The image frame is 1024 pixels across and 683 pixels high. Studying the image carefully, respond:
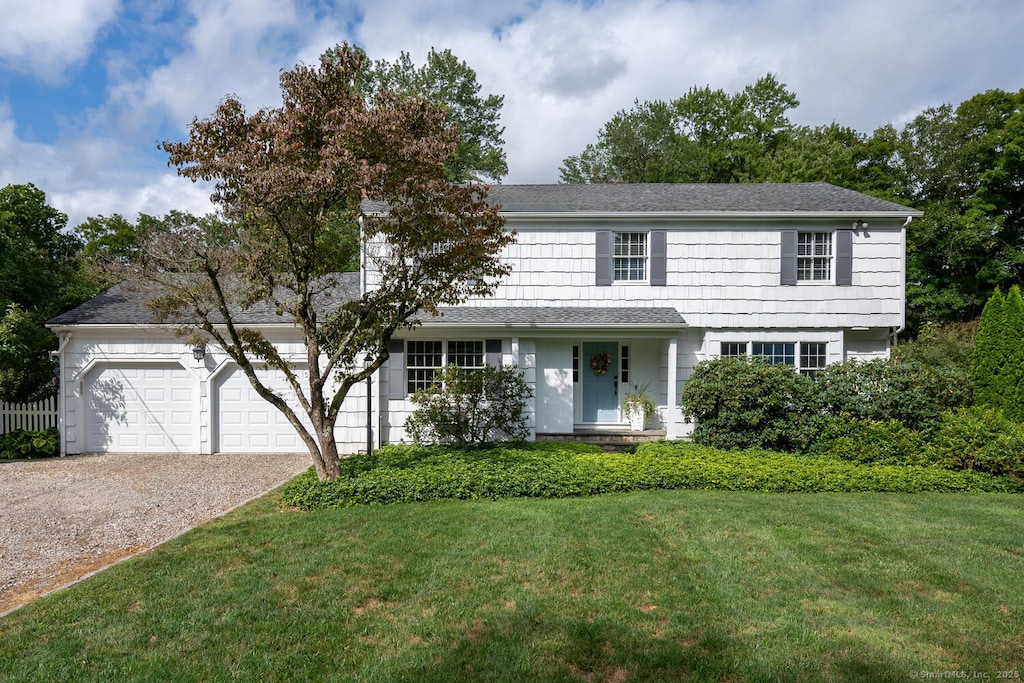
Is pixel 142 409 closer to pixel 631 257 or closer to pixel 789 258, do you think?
pixel 631 257

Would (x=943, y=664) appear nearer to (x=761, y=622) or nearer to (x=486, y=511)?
(x=761, y=622)

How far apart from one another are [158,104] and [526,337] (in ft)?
29.4

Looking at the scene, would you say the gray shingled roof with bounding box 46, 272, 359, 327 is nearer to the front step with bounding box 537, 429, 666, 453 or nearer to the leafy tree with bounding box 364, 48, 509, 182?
the front step with bounding box 537, 429, 666, 453

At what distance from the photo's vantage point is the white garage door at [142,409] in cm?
1092

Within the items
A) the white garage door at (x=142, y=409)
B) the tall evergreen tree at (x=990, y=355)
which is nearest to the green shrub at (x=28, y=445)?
the white garage door at (x=142, y=409)

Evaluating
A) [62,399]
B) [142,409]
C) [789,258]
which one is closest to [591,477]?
[789,258]

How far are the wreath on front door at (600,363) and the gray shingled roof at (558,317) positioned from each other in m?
1.29

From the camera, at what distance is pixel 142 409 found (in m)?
11.0

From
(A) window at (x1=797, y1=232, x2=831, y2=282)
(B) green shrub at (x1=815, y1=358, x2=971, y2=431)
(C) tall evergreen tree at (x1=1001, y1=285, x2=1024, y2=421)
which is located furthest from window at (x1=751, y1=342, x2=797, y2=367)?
(C) tall evergreen tree at (x1=1001, y1=285, x2=1024, y2=421)

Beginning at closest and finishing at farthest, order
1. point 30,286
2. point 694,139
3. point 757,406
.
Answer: point 757,406
point 30,286
point 694,139

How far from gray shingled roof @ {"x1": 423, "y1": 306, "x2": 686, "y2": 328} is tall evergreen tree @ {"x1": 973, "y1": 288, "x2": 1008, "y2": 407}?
5.82 metres

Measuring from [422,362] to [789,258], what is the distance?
328 inches

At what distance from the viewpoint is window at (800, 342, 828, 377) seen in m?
10.9

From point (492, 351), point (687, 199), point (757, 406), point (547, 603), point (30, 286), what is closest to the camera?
point (547, 603)
